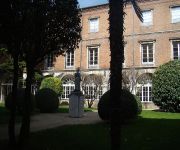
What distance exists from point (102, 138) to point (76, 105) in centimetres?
791

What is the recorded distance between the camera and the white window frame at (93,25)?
3800 centimetres

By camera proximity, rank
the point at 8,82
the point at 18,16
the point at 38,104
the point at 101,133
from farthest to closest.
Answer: the point at 8,82 < the point at 38,104 < the point at 101,133 < the point at 18,16

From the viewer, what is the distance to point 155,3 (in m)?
34.2

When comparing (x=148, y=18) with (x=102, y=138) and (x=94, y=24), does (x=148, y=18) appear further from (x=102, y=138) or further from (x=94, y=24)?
(x=102, y=138)

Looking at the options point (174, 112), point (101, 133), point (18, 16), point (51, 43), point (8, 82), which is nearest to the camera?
point (18, 16)

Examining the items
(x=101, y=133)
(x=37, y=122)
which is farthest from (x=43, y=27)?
(x=37, y=122)

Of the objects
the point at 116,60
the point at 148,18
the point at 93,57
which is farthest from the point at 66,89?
the point at 116,60

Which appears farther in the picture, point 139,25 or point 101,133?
point 139,25

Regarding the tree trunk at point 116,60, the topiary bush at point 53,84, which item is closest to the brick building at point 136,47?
the topiary bush at point 53,84

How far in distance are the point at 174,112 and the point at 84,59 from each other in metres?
14.6

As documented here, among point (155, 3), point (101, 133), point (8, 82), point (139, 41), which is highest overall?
point (155, 3)

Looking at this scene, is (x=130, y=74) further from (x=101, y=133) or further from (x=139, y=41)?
(x=101, y=133)

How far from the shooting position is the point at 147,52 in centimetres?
3447

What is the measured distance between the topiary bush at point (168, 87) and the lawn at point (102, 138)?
9.05m
